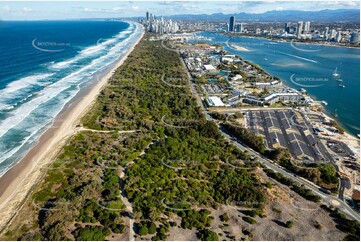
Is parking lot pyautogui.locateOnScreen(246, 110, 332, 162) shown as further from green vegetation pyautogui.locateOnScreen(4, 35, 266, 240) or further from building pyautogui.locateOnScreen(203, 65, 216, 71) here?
building pyautogui.locateOnScreen(203, 65, 216, 71)

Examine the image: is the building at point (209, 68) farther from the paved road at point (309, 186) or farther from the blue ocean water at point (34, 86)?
the paved road at point (309, 186)

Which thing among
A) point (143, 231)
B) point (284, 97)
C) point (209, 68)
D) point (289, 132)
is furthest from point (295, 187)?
point (209, 68)

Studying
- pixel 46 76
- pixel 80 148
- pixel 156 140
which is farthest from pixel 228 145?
pixel 46 76

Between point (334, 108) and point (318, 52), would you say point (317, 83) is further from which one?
point (318, 52)

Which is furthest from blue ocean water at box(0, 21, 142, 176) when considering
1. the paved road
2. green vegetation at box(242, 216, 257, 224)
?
the paved road

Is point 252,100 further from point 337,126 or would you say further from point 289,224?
point 289,224

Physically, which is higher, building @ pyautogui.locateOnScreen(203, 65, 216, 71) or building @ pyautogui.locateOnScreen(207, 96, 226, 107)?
building @ pyautogui.locateOnScreen(203, 65, 216, 71)
